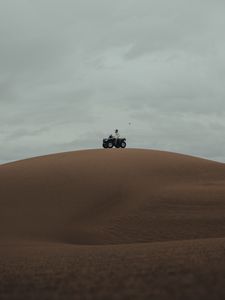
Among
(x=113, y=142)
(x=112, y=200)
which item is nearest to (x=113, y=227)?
(x=112, y=200)

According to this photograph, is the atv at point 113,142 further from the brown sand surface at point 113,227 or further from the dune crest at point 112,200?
the dune crest at point 112,200

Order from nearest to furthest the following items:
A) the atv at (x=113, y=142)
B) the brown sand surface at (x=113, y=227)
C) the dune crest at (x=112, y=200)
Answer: the brown sand surface at (x=113, y=227) < the dune crest at (x=112, y=200) < the atv at (x=113, y=142)

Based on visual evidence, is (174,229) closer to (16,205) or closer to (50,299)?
(16,205)

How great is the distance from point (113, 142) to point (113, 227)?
28635 mm

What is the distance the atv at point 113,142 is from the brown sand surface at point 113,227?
412cm

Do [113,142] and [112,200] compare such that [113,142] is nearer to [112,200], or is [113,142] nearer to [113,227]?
[112,200]

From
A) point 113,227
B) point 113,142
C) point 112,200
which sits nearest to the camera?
point 113,227

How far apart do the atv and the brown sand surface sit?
4120mm

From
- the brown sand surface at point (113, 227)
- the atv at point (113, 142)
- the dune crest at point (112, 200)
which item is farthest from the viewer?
the atv at point (113, 142)

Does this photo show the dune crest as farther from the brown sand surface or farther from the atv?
the atv

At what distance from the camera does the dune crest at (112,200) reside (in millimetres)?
25094

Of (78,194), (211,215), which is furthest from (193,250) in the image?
(78,194)

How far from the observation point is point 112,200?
32.0 meters

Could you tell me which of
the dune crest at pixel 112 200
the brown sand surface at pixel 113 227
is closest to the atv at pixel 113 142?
the brown sand surface at pixel 113 227
